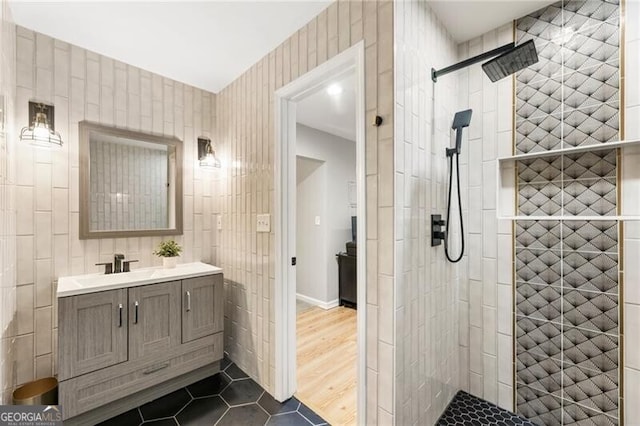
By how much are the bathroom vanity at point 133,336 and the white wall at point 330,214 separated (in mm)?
1946

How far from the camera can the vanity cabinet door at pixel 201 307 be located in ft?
6.56

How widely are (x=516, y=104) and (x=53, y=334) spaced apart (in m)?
3.32

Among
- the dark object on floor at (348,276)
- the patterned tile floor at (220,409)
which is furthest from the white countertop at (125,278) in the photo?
the dark object on floor at (348,276)

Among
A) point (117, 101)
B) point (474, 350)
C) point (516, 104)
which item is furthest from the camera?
point (117, 101)

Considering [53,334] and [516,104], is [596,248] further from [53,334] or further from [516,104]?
[53,334]

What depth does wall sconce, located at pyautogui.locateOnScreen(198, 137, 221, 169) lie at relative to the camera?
2.46 m

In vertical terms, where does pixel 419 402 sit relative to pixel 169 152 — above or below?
below

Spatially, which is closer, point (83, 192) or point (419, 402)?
point (419, 402)

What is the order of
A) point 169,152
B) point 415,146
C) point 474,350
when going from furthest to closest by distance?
1. point 169,152
2. point 474,350
3. point 415,146

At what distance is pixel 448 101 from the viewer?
187 centimetres

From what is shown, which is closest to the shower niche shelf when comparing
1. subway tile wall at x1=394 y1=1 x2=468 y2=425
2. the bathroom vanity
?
subway tile wall at x1=394 y1=1 x2=468 y2=425

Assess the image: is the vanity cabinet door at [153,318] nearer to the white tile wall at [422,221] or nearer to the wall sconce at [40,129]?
the wall sconce at [40,129]

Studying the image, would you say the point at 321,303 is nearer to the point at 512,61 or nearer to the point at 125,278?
the point at 125,278

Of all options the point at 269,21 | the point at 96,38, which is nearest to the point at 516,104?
the point at 269,21
